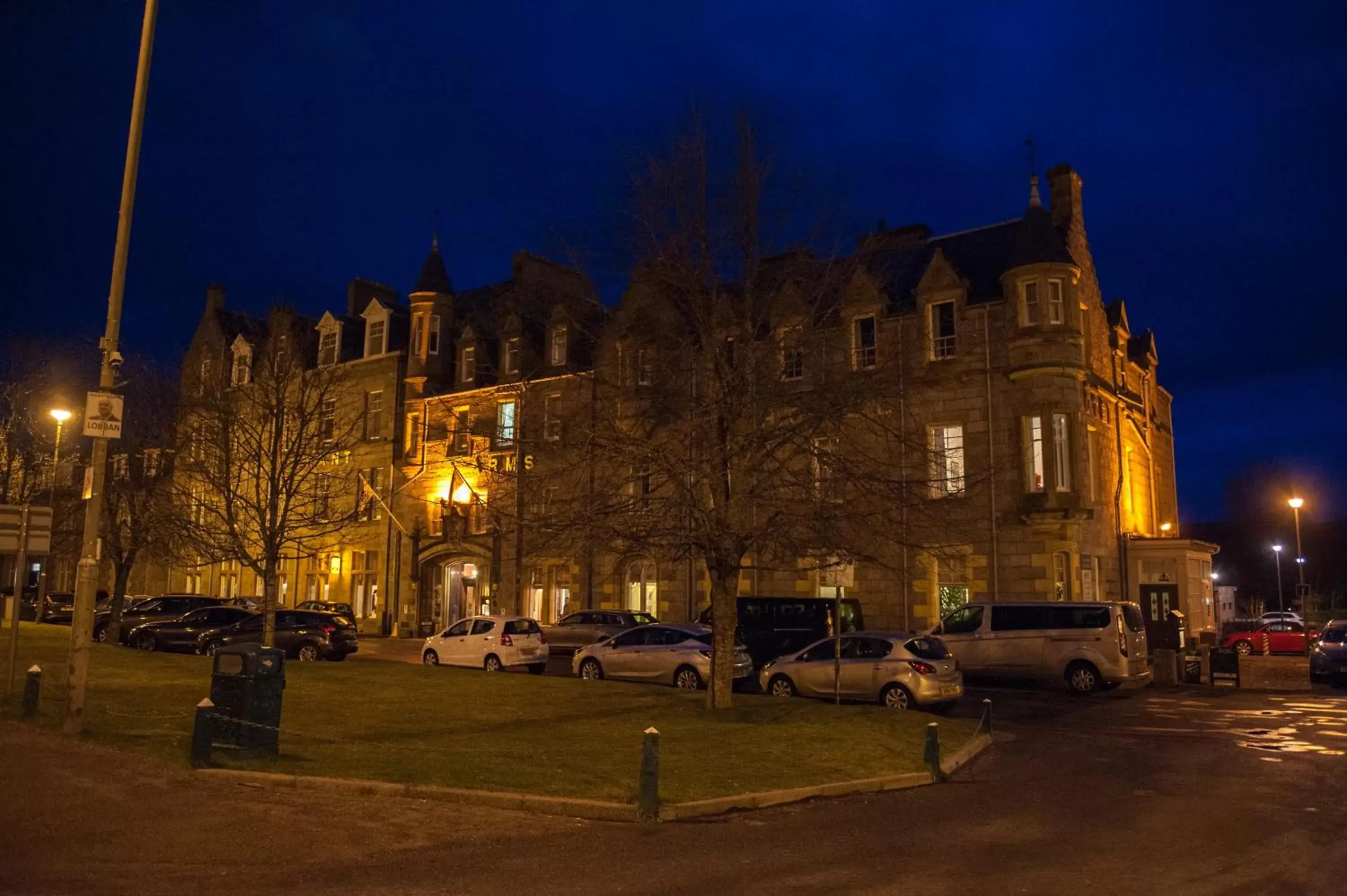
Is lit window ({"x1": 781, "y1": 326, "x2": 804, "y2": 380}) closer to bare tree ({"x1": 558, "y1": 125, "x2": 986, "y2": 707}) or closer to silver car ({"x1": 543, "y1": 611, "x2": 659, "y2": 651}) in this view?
bare tree ({"x1": 558, "y1": 125, "x2": 986, "y2": 707})

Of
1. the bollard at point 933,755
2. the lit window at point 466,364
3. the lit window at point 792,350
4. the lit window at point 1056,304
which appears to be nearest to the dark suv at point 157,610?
the lit window at point 466,364

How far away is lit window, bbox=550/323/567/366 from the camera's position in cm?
3850

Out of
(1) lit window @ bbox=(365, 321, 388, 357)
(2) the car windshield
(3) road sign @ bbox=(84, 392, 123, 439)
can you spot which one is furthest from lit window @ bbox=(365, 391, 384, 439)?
(3) road sign @ bbox=(84, 392, 123, 439)

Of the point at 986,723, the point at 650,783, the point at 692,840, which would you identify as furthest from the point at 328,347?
the point at 692,840

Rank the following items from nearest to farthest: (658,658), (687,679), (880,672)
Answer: (880,672) → (687,679) → (658,658)

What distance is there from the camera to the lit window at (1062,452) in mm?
31312

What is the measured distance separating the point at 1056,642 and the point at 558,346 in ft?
71.9

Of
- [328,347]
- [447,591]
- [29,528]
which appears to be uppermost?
[328,347]

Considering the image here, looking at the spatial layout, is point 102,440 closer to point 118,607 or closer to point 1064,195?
point 118,607

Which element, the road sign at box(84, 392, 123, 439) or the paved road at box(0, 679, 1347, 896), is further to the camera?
the road sign at box(84, 392, 123, 439)

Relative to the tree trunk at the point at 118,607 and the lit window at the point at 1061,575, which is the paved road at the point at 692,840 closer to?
the lit window at the point at 1061,575

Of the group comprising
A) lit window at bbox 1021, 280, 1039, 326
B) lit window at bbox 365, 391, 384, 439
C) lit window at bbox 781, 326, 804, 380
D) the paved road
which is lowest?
the paved road

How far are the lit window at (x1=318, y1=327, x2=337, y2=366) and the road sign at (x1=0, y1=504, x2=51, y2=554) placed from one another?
31620mm

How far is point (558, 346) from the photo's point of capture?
39719mm
